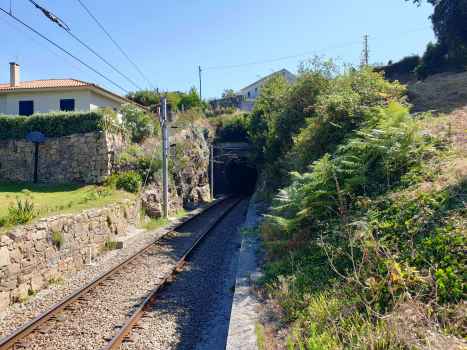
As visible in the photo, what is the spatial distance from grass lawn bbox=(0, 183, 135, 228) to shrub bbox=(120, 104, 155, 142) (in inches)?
201

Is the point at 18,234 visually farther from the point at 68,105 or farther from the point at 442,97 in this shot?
the point at 442,97

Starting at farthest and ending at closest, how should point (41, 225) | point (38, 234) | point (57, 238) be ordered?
point (57, 238)
point (41, 225)
point (38, 234)

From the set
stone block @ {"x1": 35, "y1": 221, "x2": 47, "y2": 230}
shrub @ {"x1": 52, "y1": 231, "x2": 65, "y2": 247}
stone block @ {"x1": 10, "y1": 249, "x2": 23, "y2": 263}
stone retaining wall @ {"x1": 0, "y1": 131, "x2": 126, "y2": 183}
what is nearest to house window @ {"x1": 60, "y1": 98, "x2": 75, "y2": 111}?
stone retaining wall @ {"x1": 0, "y1": 131, "x2": 126, "y2": 183}

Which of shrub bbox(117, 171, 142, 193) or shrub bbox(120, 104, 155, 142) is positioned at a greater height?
shrub bbox(120, 104, 155, 142)

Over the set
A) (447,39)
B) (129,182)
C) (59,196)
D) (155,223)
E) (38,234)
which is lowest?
(155,223)

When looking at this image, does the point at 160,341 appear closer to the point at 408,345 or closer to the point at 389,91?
the point at 408,345

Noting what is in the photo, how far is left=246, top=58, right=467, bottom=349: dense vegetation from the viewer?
3.30m

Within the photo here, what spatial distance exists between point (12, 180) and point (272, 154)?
14.8m

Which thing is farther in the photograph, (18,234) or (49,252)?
(49,252)

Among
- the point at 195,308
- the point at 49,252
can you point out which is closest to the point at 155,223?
the point at 49,252

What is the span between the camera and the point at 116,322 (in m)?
5.42

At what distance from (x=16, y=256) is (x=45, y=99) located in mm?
17257

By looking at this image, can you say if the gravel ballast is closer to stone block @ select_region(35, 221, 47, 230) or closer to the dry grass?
stone block @ select_region(35, 221, 47, 230)

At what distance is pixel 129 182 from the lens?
48.7 ft
